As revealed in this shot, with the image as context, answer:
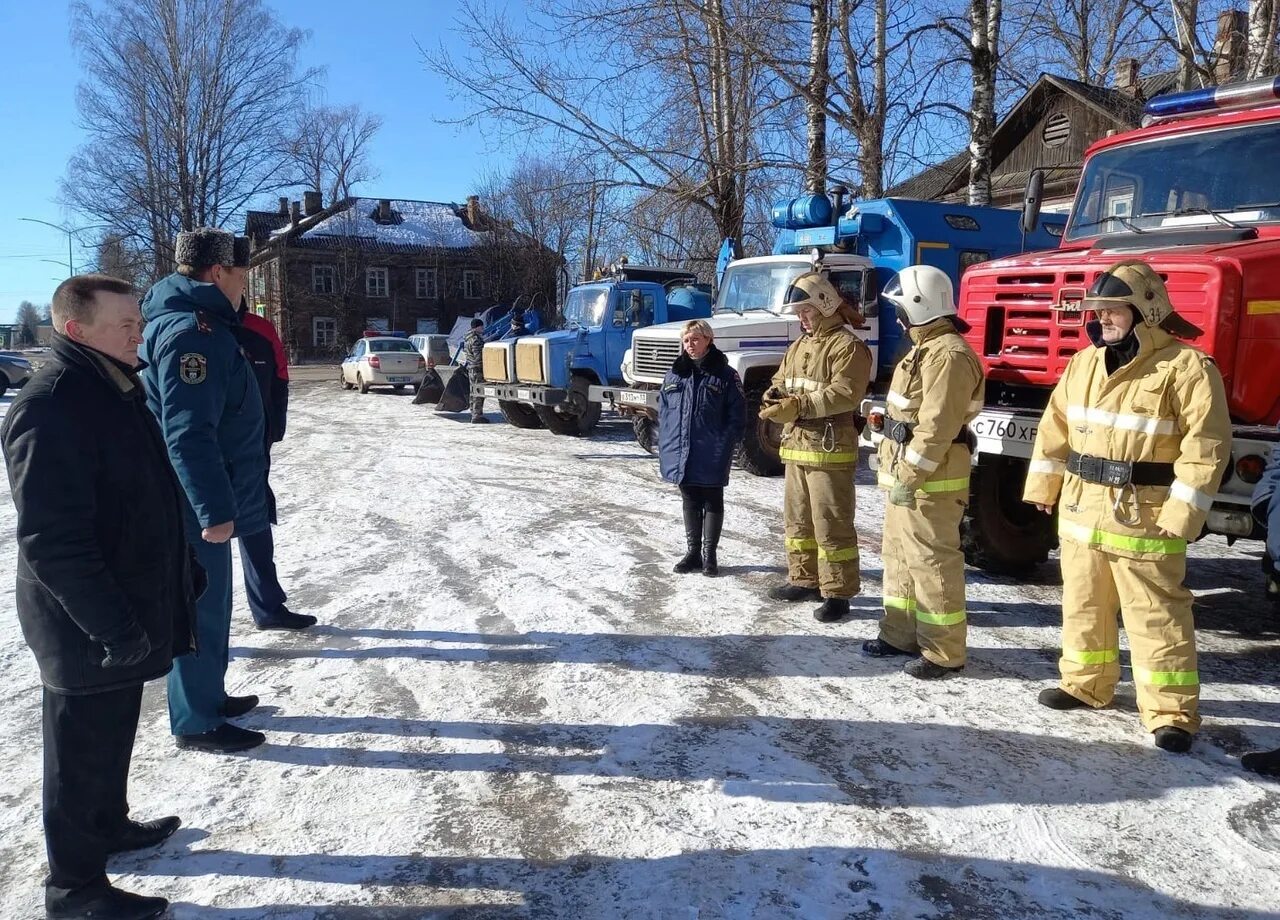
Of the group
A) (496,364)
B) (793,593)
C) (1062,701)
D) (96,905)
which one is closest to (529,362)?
(496,364)

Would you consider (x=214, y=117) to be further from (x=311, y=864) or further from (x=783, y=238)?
(x=311, y=864)

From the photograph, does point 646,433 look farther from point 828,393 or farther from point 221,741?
point 221,741

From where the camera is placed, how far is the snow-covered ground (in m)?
2.74

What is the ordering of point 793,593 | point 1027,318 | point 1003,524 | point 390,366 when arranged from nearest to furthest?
point 1027,318
point 793,593
point 1003,524
point 390,366

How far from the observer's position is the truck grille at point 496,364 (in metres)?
14.3

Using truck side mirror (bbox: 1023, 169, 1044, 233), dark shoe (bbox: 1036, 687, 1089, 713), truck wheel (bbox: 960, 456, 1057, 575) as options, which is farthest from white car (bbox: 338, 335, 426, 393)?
dark shoe (bbox: 1036, 687, 1089, 713)

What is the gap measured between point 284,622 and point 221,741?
1.46 m

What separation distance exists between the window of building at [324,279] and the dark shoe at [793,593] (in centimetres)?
4359

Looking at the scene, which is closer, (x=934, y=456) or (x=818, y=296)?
(x=934, y=456)

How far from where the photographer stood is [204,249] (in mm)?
3768

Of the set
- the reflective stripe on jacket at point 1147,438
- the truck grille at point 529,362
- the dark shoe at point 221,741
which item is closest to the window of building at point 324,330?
the truck grille at point 529,362

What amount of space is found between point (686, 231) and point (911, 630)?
1390cm

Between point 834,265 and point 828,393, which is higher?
point 834,265

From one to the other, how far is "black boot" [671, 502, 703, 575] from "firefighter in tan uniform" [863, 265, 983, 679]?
1933 mm
